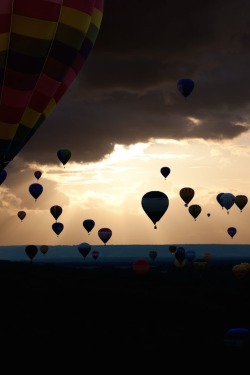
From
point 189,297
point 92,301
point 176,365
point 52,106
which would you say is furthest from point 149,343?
point 189,297

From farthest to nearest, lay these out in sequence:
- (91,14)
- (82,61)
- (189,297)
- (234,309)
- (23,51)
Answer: (189,297) < (234,309) < (82,61) < (91,14) < (23,51)

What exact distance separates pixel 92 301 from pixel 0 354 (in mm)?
38706

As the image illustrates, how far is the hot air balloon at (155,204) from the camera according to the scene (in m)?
52.1

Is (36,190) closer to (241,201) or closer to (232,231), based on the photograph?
(241,201)

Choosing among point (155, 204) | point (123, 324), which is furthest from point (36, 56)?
point (123, 324)

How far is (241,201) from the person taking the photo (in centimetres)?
7700

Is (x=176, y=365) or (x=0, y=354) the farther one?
(x=0, y=354)

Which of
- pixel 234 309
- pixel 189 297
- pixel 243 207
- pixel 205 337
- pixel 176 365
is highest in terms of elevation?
pixel 243 207

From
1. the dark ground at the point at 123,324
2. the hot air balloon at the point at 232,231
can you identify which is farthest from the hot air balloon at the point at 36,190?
the hot air balloon at the point at 232,231

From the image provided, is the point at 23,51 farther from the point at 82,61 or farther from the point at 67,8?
the point at 82,61

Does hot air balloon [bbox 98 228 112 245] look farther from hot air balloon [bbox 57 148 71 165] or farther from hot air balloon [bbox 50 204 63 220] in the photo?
hot air balloon [bbox 57 148 71 165]

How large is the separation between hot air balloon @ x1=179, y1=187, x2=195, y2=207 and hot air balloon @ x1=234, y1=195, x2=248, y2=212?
9.73 meters

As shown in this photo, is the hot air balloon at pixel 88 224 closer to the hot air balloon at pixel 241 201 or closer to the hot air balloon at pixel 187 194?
the hot air balloon at pixel 241 201

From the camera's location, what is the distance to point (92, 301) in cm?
7306
